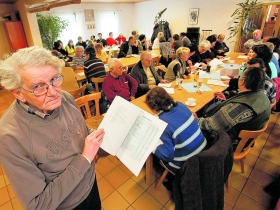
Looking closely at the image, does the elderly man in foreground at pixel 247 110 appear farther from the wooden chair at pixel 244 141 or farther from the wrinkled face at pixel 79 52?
the wrinkled face at pixel 79 52

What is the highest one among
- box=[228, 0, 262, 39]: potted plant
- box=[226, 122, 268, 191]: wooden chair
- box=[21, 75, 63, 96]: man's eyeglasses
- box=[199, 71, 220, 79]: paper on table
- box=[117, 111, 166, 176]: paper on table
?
box=[228, 0, 262, 39]: potted plant

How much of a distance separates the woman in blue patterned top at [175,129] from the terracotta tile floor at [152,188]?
24.9 inches

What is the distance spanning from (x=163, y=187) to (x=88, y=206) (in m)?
1.04

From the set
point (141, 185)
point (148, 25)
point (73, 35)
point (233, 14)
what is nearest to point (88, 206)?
point (141, 185)

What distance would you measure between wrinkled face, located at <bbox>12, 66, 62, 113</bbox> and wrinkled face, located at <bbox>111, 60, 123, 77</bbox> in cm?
161

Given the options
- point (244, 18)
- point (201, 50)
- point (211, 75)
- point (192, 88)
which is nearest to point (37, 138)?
point (192, 88)

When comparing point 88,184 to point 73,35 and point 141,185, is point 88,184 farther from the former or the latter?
point 73,35

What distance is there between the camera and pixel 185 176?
966 mm

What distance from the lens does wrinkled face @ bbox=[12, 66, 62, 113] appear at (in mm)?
622

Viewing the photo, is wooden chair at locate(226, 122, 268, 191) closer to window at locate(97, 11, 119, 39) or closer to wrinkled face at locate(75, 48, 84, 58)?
wrinkled face at locate(75, 48, 84, 58)

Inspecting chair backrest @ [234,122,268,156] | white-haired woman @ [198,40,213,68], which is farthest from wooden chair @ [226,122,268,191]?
white-haired woman @ [198,40,213,68]

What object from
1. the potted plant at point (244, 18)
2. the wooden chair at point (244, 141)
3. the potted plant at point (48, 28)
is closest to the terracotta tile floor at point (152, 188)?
the wooden chair at point (244, 141)

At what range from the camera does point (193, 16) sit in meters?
7.16

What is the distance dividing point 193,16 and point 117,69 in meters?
6.46
